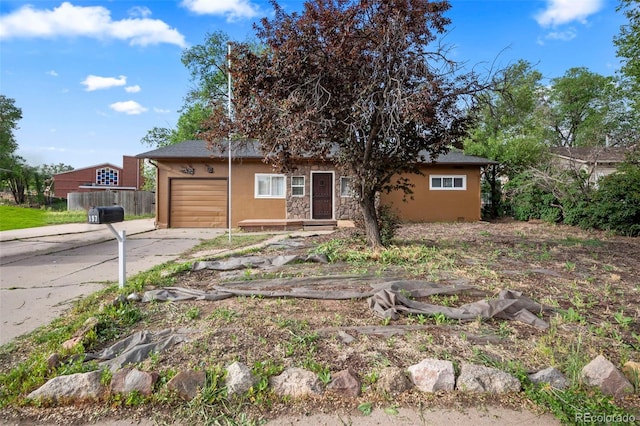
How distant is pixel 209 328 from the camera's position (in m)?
2.59

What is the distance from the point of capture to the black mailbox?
3.19 m

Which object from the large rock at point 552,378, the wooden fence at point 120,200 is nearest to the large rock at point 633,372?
the large rock at point 552,378

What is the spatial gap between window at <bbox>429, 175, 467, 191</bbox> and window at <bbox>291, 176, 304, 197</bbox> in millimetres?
5162

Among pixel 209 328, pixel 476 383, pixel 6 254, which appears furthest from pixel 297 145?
pixel 6 254

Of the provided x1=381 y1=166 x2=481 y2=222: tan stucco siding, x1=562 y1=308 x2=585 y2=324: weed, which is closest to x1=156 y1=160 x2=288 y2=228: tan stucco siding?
x1=381 y1=166 x2=481 y2=222: tan stucco siding

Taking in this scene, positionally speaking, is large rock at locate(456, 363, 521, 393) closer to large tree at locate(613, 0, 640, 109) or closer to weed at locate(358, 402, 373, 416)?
weed at locate(358, 402, 373, 416)

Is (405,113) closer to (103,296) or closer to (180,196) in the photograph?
(103,296)

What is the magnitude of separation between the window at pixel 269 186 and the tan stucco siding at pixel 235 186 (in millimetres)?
158

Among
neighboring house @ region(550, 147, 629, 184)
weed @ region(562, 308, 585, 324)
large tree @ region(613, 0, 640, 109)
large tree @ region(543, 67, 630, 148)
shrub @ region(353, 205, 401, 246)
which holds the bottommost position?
weed @ region(562, 308, 585, 324)

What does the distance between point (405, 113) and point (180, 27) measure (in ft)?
26.9

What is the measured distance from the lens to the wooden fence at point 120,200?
1973 centimetres

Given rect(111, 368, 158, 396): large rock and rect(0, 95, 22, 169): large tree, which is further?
rect(0, 95, 22, 169): large tree

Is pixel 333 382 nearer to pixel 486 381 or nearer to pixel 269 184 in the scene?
pixel 486 381

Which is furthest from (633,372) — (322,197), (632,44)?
(632,44)
